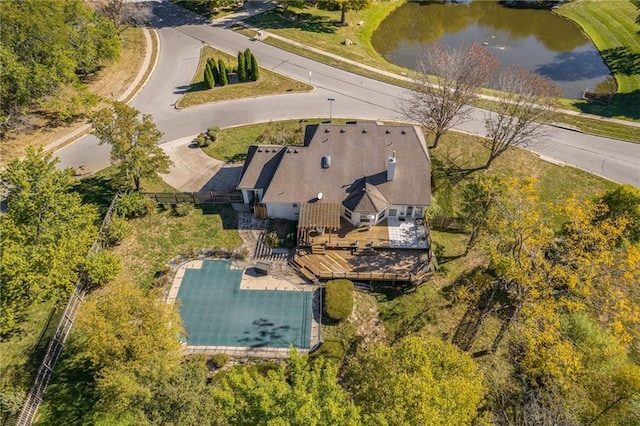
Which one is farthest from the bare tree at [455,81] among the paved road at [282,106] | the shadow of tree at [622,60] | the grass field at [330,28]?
the shadow of tree at [622,60]

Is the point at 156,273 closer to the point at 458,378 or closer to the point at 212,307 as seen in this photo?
the point at 212,307

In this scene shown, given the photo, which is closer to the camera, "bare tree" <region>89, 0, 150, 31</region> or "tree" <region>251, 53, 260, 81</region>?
"tree" <region>251, 53, 260, 81</region>

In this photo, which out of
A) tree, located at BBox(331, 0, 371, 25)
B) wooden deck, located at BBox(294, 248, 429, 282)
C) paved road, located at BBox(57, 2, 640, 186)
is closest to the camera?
wooden deck, located at BBox(294, 248, 429, 282)

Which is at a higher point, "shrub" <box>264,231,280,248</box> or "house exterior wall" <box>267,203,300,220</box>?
"house exterior wall" <box>267,203,300,220</box>

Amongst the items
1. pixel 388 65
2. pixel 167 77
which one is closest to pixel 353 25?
pixel 388 65

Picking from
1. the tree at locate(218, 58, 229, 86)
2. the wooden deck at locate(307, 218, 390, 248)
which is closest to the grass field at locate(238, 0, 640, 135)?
the tree at locate(218, 58, 229, 86)

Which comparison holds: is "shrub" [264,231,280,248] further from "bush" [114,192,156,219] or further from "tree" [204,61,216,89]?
"tree" [204,61,216,89]

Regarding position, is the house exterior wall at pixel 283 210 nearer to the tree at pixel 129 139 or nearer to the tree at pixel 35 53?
the tree at pixel 129 139
